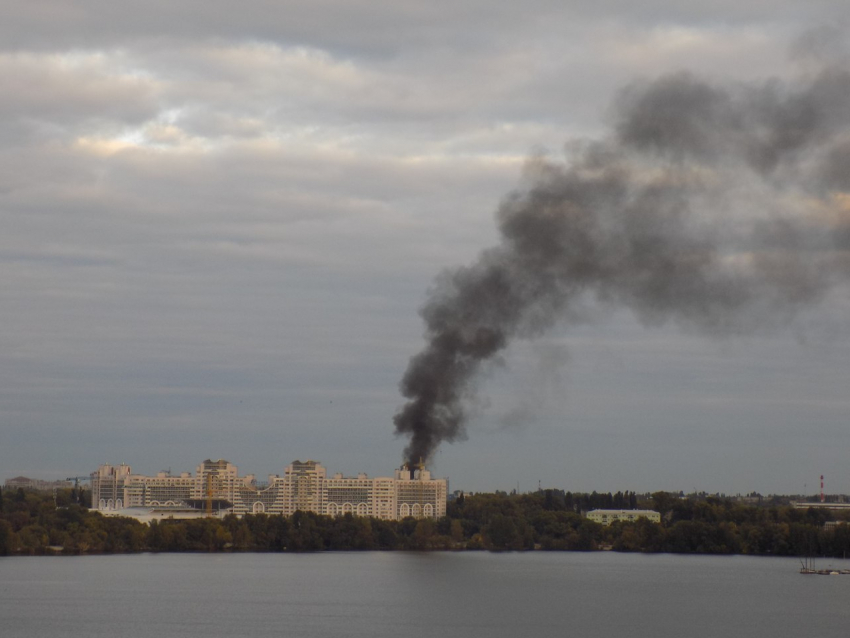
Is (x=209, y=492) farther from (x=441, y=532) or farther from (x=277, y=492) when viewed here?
(x=441, y=532)

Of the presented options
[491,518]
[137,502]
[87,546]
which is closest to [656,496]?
[491,518]

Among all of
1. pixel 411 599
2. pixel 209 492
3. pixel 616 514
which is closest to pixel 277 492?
pixel 209 492

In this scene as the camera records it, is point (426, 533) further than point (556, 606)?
Yes

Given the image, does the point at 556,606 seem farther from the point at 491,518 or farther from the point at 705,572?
the point at 491,518

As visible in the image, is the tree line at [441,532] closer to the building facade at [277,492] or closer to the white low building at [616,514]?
the white low building at [616,514]

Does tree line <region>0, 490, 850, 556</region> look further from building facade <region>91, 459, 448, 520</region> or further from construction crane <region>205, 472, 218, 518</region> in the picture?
construction crane <region>205, 472, 218, 518</region>
